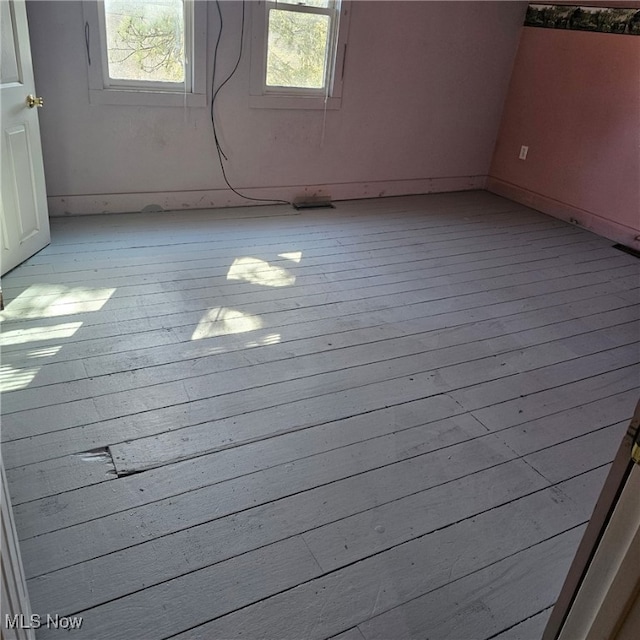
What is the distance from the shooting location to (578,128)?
442 cm

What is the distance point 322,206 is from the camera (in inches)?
177

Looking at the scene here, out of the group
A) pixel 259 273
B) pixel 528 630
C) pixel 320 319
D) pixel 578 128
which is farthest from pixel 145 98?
pixel 528 630

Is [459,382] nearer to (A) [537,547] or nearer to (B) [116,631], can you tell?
(A) [537,547]

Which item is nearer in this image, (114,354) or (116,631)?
(116,631)

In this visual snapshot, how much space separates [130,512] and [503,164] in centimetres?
464

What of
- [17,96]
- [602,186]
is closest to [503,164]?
[602,186]

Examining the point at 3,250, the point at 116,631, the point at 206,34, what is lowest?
the point at 116,631

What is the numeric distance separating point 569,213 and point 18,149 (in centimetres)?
399

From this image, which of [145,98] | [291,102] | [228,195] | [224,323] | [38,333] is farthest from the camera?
[228,195]

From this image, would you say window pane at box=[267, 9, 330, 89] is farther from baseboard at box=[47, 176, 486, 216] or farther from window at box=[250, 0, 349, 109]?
baseboard at box=[47, 176, 486, 216]

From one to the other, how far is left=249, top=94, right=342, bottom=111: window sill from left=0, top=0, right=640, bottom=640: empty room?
0.03 metres

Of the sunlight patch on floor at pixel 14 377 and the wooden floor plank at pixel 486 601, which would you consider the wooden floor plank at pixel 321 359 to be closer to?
the sunlight patch on floor at pixel 14 377

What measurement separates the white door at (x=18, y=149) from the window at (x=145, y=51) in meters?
0.61

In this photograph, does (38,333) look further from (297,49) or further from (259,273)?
(297,49)
